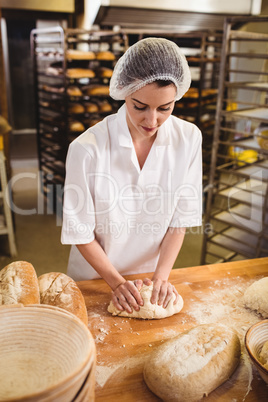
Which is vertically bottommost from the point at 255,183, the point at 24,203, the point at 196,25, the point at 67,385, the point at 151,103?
the point at 24,203

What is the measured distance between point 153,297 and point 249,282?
19.5 inches

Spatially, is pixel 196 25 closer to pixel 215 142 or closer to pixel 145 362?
pixel 215 142

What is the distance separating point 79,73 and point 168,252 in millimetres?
3572

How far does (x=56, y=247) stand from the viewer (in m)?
4.37

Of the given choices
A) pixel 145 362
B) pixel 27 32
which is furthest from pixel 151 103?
pixel 27 32

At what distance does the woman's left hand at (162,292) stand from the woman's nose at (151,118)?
637 mm

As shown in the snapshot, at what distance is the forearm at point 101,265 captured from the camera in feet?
4.91

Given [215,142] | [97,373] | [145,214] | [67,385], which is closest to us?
[67,385]

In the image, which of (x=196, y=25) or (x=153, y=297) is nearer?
(x=153, y=297)

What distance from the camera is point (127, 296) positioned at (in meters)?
1.39

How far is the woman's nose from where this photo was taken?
1337 mm

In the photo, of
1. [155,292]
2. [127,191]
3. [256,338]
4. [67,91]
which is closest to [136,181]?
[127,191]

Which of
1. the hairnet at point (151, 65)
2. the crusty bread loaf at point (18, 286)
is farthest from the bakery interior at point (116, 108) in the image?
the crusty bread loaf at point (18, 286)

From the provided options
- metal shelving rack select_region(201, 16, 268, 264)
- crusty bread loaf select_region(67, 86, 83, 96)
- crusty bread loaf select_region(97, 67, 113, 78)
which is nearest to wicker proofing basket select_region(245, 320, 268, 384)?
metal shelving rack select_region(201, 16, 268, 264)
